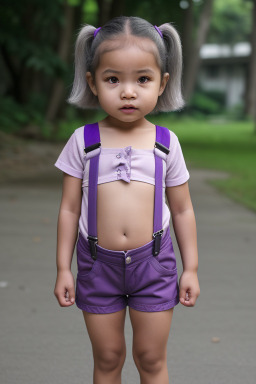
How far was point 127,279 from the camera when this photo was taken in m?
2.86

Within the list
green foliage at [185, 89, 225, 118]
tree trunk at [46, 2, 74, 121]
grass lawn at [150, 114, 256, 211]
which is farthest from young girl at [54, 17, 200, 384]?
green foliage at [185, 89, 225, 118]

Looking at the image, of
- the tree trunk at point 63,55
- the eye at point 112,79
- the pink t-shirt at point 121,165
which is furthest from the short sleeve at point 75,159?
the tree trunk at point 63,55

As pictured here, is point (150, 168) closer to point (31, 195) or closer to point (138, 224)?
point (138, 224)

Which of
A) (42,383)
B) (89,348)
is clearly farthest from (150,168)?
(89,348)

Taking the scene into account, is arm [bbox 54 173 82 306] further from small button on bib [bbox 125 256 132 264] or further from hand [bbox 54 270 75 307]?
small button on bib [bbox 125 256 132 264]

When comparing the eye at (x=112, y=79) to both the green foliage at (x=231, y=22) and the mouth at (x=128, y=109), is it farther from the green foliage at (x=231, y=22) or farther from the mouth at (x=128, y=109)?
the green foliage at (x=231, y=22)

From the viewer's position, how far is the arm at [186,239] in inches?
117

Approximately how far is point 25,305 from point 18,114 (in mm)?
18275

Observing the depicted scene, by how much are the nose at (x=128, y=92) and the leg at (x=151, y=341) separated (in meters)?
0.79

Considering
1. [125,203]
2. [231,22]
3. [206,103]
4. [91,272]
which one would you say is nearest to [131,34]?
[125,203]

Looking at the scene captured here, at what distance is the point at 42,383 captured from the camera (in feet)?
12.6

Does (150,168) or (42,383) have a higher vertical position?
(150,168)

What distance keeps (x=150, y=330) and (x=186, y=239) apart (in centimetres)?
37

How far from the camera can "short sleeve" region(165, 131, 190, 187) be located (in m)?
2.95
